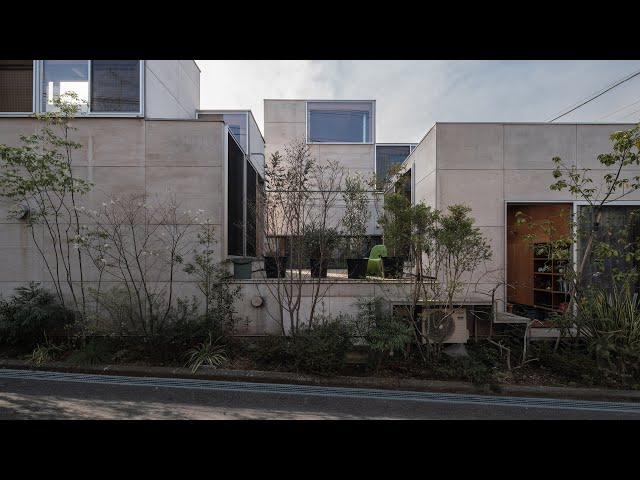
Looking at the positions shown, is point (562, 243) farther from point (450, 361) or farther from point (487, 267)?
point (450, 361)

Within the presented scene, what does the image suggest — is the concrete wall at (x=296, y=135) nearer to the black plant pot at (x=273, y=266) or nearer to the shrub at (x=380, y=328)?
the black plant pot at (x=273, y=266)

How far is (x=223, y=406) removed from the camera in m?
4.40

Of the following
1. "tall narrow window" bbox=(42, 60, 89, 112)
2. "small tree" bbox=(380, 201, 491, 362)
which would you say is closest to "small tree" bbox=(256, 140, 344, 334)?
"small tree" bbox=(380, 201, 491, 362)

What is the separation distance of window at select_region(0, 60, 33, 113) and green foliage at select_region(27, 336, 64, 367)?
5.05m

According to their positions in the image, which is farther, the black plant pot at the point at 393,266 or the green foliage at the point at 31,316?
the black plant pot at the point at 393,266

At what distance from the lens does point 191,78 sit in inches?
411

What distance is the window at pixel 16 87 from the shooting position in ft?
24.2

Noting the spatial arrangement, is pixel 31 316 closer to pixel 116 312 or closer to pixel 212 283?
pixel 116 312

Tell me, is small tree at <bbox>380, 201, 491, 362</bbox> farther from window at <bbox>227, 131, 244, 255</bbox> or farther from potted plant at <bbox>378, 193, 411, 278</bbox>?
window at <bbox>227, 131, 244, 255</bbox>

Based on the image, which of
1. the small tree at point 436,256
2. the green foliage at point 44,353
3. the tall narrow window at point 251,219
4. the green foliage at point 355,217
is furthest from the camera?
the green foliage at point 355,217

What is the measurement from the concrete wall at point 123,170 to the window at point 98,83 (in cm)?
47

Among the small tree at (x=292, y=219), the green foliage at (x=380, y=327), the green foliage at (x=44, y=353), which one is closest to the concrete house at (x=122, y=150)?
the small tree at (x=292, y=219)

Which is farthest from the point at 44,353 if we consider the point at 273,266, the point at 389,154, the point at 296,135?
the point at 389,154

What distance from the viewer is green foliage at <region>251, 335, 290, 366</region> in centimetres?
572
